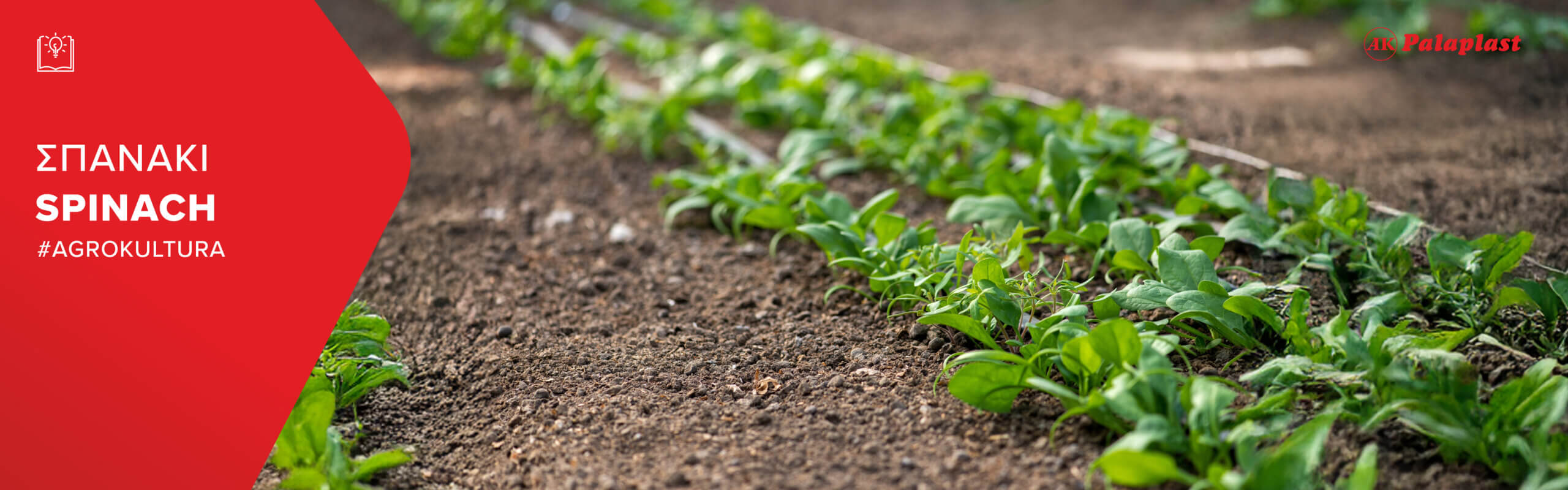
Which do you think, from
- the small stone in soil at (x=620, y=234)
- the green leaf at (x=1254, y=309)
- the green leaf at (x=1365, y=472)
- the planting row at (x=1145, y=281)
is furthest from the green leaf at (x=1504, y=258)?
the small stone in soil at (x=620, y=234)

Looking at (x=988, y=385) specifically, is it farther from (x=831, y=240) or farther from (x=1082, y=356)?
(x=831, y=240)

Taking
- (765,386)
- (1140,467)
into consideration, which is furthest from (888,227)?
(1140,467)

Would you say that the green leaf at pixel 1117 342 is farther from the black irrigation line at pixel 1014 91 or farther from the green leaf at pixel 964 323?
the black irrigation line at pixel 1014 91

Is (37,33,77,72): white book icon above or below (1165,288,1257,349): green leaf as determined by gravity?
below

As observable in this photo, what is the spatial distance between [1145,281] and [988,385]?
43 cm

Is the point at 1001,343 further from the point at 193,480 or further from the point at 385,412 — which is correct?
the point at 193,480

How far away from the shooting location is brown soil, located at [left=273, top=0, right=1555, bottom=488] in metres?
1.57

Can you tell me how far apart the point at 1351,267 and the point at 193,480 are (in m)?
2.38

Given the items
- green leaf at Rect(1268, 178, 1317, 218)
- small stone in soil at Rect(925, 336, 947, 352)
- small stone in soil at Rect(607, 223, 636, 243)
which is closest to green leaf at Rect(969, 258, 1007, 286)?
small stone in soil at Rect(925, 336, 947, 352)

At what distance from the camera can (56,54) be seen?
8.10ft

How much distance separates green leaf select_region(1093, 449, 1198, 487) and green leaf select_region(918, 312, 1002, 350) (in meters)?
0.47

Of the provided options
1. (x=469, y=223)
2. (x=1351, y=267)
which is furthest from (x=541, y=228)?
(x=1351, y=267)

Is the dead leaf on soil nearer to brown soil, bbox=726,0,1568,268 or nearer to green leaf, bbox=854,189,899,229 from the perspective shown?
green leaf, bbox=854,189,899,229

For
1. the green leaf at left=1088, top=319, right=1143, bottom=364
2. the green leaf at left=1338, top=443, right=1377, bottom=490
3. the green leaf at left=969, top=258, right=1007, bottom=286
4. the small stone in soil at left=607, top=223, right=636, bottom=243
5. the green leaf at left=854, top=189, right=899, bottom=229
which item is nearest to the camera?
the green leaf at left=1338, top=443, right=1377, bottom=490
